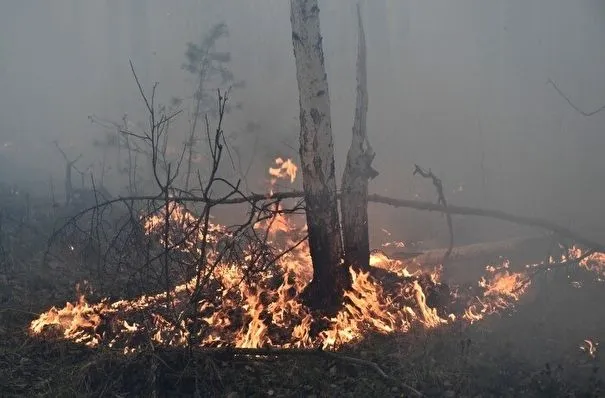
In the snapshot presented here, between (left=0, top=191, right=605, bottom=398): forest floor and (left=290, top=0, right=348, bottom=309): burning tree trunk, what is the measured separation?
0.83 metres

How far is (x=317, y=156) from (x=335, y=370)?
7.06ft

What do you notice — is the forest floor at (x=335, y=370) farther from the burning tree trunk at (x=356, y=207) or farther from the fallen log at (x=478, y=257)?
the fallen log at (x=478, y=257)

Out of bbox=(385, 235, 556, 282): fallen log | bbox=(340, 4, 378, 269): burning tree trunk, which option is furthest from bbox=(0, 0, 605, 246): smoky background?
bbox=(340, 4, 378, 269): burning tree trunk

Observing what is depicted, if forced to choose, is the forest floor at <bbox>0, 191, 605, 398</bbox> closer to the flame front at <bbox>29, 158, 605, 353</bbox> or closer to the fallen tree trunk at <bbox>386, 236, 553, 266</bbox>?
the flame front at <bbox>29, 158, 605, 353</bbox>

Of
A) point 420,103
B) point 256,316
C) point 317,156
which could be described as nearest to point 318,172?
point 317,156

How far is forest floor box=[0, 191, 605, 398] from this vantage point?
13.9 feet

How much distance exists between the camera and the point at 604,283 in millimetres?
7953

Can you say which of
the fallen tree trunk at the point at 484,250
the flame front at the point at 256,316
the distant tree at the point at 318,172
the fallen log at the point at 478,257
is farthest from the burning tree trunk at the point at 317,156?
the fallen tree trunk at the point at 484,250

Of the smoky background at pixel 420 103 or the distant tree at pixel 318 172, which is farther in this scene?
the smoky background at pixel 420 103

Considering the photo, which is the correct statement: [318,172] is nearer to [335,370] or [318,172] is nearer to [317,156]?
[317,156]

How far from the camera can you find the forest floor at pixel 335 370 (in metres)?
4.25

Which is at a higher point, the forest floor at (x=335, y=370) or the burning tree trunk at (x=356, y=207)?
the burning tree trunk at (x=356, y=207)

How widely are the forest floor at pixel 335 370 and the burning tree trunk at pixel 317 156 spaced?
2.74ft

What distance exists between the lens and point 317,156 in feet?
17.9
